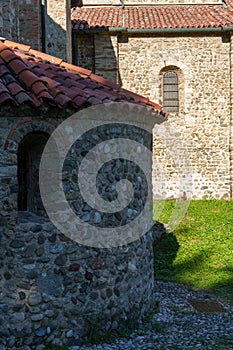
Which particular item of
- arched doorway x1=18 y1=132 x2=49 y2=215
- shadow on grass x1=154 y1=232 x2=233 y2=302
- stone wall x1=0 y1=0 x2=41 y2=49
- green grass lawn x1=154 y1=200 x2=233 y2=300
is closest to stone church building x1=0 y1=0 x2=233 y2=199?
green grass lawn x1=154 y1=200 x2=233 y2=300

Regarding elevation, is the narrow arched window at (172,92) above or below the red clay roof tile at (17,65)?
below

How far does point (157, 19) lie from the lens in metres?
16.0

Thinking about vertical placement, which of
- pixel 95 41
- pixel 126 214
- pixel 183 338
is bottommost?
pixel 183 338

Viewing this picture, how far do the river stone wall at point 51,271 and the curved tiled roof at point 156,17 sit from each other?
427 inches

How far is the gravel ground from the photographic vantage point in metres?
5.19

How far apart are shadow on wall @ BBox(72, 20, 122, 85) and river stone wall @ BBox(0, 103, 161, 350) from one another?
10229 millimetres

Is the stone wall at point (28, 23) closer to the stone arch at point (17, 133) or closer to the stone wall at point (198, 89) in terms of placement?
the stone arch at point (17, 133)

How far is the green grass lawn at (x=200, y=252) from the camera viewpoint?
853cm

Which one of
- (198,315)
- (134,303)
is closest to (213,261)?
(198,315)

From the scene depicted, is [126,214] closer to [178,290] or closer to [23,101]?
[23,101]

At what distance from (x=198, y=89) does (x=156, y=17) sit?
3.38 m

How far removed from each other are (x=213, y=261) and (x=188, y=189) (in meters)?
6.08

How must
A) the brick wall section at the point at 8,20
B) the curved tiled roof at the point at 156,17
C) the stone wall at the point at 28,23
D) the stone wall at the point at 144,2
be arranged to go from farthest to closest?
the stone wall at the point at 144,2
the curved tiled roof at the point at 156,17
the stone wall at the point at 28,23
the brick wall section at the point at 8,20

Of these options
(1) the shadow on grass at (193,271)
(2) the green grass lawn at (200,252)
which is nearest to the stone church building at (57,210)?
(1) the shadow on grass at (193,271)
